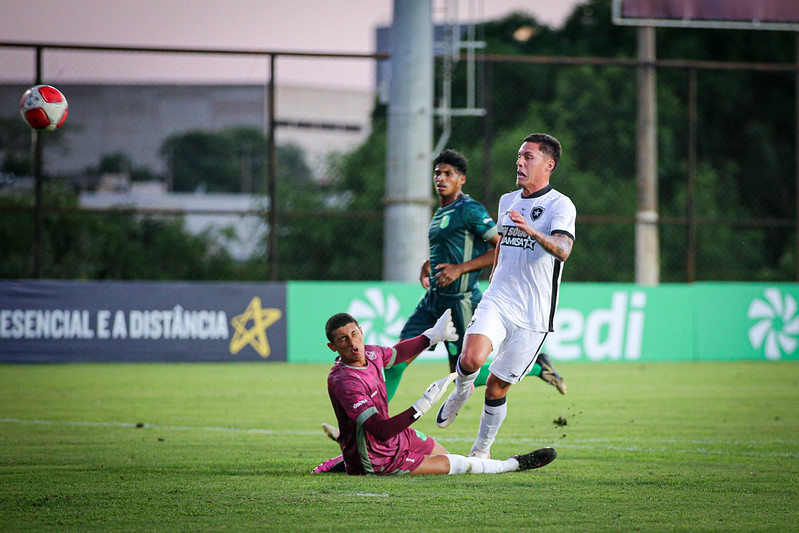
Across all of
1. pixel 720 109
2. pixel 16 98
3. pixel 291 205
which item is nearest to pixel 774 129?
pixel 720 109

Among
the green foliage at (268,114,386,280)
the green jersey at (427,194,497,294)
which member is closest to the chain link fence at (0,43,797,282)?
the green foliage at (268,114,386,280)

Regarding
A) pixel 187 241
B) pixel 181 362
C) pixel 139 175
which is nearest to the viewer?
pixel 181 362

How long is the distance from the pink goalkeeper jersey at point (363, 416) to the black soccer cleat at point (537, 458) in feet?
2.75

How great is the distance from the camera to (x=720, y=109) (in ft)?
129

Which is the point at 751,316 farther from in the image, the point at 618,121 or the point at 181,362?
the point at 618,121

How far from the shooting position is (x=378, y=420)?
7207mm

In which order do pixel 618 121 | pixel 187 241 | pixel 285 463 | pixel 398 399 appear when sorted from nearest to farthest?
pixel 285 463, pixel 398 399, pixel 187 241, pixel 618 121

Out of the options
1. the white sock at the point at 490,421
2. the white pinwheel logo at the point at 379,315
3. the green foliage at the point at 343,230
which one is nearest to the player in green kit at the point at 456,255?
the white sock at the point at 490,421

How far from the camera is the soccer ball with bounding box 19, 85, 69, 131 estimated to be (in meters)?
11.2

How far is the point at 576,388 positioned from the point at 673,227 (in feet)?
65.5

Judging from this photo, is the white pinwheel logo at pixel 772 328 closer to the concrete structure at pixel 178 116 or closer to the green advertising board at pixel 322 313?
the green advertising board at pixel 322 313

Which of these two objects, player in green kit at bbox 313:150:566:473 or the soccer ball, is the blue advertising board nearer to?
the soccer ball

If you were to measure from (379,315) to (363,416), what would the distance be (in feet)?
36.7

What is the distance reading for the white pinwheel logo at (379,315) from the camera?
718 inches
